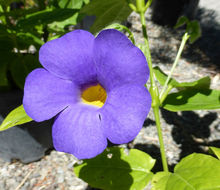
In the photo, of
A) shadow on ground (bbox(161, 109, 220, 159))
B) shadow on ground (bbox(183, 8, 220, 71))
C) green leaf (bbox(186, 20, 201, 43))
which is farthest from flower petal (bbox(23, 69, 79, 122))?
shadow on ground (bbox(183, 8, 220, 71))

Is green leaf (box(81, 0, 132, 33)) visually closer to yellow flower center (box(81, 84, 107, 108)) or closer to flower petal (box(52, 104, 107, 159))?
yellow flower center (box(81, 84, 107, 108))

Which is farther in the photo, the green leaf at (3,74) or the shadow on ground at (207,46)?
the shadow on ground at (207,46)

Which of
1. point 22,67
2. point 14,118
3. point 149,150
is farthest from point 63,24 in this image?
point 149,150

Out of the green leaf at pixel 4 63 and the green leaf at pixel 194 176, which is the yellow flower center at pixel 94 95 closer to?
the green leaf at pixel 194 176

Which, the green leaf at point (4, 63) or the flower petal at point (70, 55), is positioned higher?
the flower petal at point (70, 55)

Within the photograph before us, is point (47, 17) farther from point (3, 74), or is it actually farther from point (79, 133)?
point (79, 133)

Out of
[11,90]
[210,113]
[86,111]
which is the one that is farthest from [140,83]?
[210,113]

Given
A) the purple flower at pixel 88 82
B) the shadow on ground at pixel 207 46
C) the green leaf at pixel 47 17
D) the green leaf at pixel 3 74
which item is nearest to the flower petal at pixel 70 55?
the purple flower at pixel 88 82
